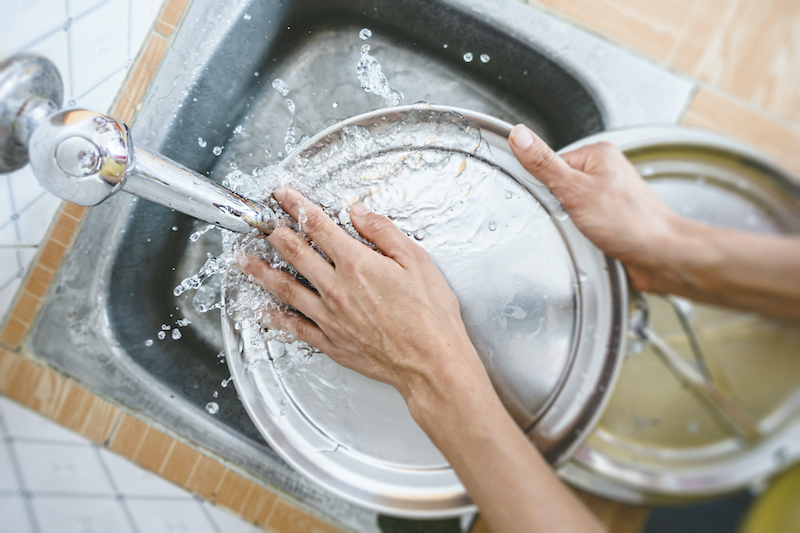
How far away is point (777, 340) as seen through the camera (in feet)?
1.63

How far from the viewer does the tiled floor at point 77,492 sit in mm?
752

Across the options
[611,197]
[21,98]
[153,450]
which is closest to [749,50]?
[611,197]

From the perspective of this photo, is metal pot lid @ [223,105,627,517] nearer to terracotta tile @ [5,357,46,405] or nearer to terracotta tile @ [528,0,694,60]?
terracotta tile @ [528,0,694,60]

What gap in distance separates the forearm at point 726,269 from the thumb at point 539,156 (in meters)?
0.16

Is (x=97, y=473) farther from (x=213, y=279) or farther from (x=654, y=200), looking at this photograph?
(x=654, y=200)

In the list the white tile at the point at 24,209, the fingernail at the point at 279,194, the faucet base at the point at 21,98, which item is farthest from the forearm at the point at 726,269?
the white tile at the point at 24,209

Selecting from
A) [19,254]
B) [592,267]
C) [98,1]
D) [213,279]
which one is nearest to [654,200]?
[592,267]

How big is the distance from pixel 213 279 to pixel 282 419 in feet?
0.91

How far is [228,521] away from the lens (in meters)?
0.79

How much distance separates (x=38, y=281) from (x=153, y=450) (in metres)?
0.36

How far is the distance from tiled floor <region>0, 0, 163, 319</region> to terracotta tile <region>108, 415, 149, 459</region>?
0.95 feet

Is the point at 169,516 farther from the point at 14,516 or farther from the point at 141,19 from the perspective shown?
the point at 141,19

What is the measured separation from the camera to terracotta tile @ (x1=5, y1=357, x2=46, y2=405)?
0.76 m

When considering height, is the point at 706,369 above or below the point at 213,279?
above
